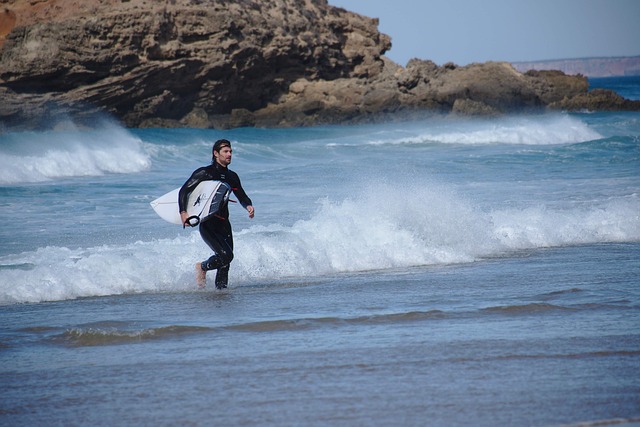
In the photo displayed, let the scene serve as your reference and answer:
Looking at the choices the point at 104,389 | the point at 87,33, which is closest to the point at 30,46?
the point at 87,33

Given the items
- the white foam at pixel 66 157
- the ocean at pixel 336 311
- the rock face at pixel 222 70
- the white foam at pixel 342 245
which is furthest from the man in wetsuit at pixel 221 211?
the rock face at pixel 222 70

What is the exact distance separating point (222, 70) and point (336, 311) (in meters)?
37.9

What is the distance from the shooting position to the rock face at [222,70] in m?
38.6

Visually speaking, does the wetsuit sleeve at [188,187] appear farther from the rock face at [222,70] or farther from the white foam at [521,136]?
the rock face at [222,70]

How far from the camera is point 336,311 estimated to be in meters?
6.36

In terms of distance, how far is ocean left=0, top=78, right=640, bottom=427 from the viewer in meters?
4.20

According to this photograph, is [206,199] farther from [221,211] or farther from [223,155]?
[223,155]

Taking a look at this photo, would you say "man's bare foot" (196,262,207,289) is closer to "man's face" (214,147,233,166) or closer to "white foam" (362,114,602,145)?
"man's face" (214,147,233,166)

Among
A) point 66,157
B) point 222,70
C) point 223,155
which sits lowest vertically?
point 66,157

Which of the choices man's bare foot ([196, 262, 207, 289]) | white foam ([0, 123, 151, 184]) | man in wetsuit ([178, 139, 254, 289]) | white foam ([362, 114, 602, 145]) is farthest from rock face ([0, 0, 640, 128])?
man in wetsuit ([178, 139, 254, 289])

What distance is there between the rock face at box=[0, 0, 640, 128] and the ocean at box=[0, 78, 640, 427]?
77.5 feet

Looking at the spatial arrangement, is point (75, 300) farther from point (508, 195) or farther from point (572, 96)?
point (572, 96)

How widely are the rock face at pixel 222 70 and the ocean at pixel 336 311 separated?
23.6 meters

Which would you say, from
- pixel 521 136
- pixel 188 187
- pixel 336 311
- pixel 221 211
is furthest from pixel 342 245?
pixel 521 136
